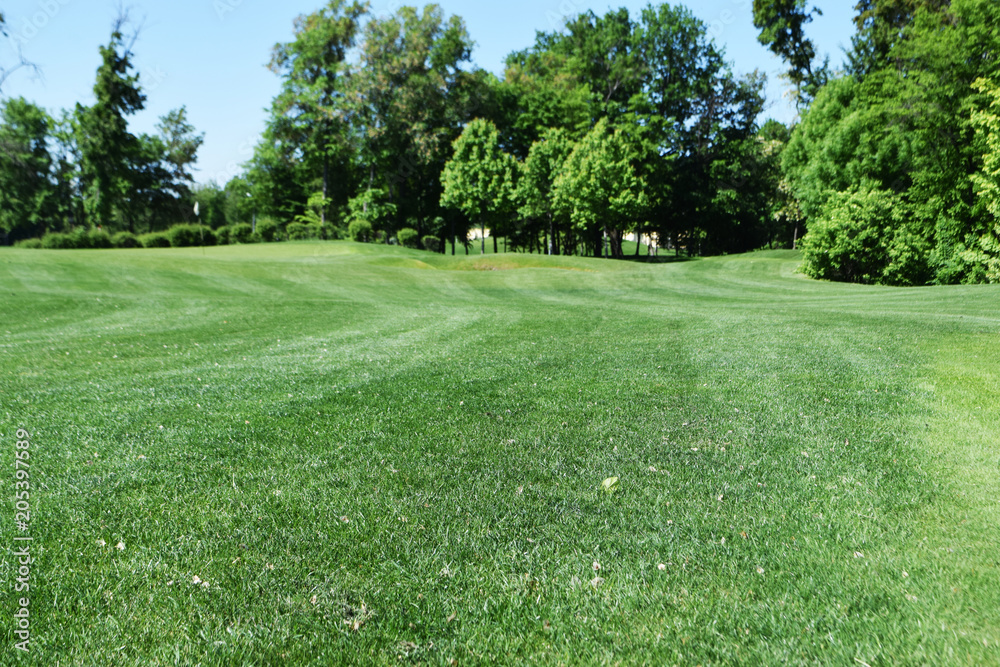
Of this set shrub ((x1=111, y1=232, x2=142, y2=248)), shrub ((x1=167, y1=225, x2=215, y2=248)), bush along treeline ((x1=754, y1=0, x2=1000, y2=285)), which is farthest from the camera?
shrub ((x1=167, y1=225, x2=215, y2=248))

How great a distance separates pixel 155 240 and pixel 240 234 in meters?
5.92

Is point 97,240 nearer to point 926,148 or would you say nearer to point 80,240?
point 80,240

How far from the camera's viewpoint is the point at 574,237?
2338 inches

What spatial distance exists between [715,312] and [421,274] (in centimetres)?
1514

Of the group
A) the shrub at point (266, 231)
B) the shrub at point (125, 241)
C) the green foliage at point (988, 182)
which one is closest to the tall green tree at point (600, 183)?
the green foliage at point (988, 182)

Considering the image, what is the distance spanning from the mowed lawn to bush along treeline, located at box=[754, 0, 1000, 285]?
19897 millimetres

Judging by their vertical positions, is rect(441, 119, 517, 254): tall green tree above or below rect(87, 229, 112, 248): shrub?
above

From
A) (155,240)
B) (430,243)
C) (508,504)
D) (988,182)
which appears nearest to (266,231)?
(155,240)

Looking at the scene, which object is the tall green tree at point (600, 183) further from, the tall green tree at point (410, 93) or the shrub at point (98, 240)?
the shrub at point (98, 240)

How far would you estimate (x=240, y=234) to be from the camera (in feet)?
135

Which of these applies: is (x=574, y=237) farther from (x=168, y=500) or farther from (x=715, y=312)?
(x=168, y=500)

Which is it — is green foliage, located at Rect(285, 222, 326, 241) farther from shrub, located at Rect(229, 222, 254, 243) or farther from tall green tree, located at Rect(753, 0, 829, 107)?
tall green tree, located at Rect(753, 0, 829, 107)

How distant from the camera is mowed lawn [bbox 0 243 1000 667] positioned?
262 cm

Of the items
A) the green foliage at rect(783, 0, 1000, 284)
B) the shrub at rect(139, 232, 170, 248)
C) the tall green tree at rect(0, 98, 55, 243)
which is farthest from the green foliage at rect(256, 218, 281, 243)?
the green foliage at rect(783, 0, 1000, 284)
